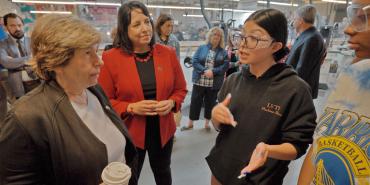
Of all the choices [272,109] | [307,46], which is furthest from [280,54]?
[307,46]

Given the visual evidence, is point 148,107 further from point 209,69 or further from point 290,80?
point 209,69

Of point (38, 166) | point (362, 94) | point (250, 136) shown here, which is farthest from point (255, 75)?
point (38, 166)

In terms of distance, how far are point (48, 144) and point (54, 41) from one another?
14.1 inches

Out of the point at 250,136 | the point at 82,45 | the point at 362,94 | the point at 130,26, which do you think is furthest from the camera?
the point at 130,26

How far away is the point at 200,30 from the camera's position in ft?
27.8

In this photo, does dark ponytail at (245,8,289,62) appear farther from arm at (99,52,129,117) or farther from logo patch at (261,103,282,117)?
arm at (99,52,129,117)

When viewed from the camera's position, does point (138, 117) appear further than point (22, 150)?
Yes

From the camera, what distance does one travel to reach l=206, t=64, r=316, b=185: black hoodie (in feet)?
3.34

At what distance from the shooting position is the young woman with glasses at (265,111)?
3.34ft

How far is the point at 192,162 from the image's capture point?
2684 millimetres

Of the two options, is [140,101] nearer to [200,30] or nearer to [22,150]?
[22,150]

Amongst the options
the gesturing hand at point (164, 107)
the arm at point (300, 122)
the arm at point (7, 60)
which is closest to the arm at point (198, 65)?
the gesturing hand at point (164, 107)

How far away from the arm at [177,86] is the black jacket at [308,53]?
60.9 inches

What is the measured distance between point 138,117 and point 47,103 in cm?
72
